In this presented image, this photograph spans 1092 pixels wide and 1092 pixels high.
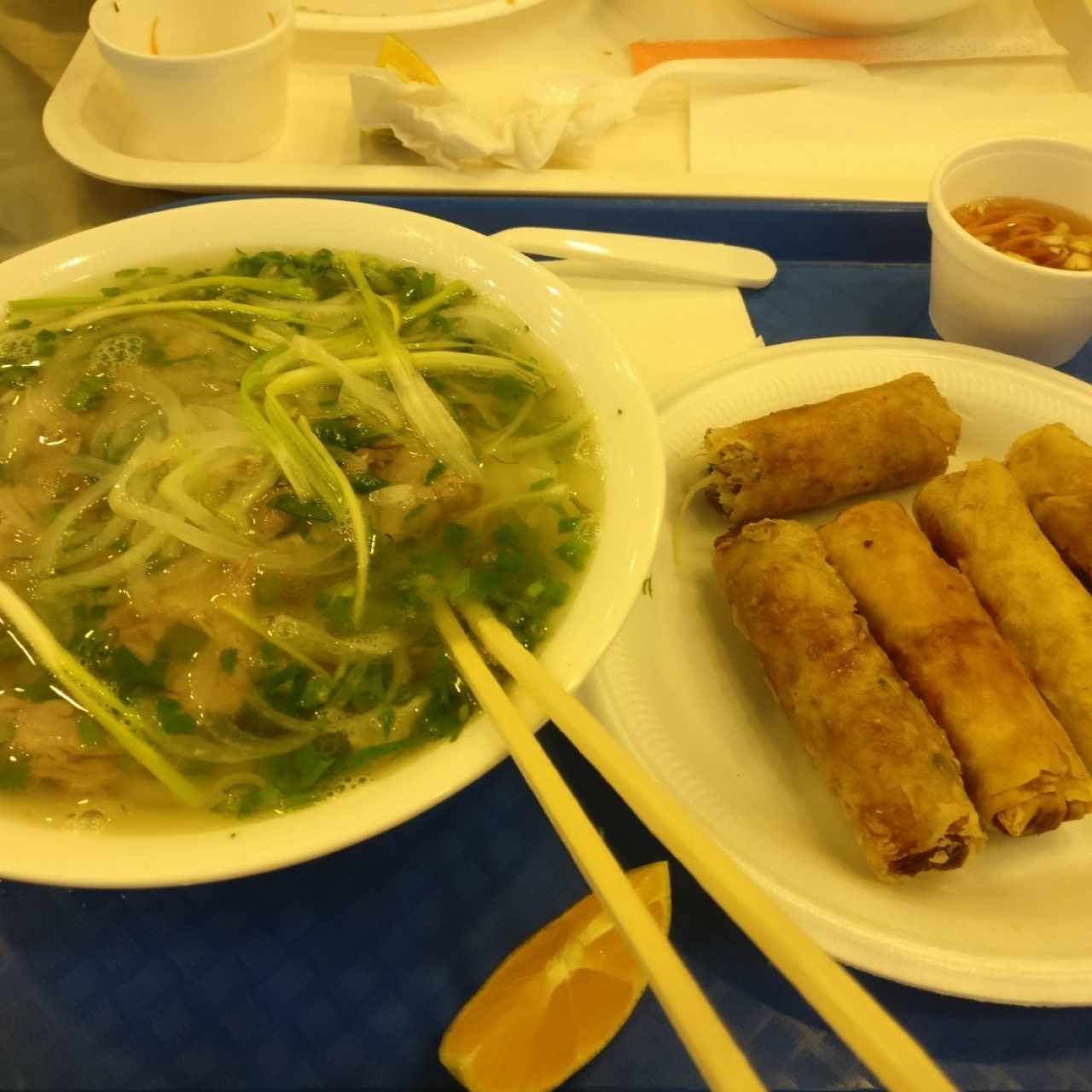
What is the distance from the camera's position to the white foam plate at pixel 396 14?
2602 mm

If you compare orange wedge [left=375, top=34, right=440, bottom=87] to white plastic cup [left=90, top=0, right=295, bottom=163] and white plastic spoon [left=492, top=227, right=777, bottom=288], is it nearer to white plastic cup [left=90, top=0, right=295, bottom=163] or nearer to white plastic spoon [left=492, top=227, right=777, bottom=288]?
white plastic cup [left=90, top=0, right=295, bottom=163]

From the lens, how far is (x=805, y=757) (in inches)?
59.7

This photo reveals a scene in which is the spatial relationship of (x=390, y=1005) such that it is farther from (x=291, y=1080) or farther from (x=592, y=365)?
(x=592, y=365)

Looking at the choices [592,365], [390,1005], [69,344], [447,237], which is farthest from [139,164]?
[390,1005]

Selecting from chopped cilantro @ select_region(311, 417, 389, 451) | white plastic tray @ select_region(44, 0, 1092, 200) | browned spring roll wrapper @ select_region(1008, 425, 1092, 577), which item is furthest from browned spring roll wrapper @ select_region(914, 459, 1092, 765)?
chopped cilantro @ select_region(311, 417, 389, 451)

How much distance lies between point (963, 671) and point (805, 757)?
30 centimetres

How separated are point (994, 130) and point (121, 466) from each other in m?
2.56

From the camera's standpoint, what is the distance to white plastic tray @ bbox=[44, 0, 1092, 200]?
226 cm

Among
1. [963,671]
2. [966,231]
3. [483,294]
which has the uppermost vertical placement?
[483,294]

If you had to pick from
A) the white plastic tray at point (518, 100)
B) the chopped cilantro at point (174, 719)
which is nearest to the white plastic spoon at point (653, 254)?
the white plastic tray at point (518, 100)

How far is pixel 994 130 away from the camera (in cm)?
252

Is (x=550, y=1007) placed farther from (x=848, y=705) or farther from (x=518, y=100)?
(x=518, y=100)

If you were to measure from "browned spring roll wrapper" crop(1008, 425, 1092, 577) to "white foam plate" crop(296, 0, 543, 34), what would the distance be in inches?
79.8

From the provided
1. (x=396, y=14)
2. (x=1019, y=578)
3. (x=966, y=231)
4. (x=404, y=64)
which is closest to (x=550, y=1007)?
(x=1019, y=578)
